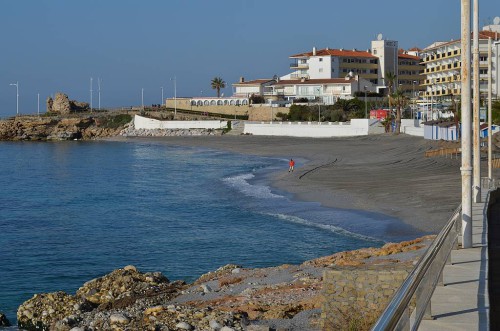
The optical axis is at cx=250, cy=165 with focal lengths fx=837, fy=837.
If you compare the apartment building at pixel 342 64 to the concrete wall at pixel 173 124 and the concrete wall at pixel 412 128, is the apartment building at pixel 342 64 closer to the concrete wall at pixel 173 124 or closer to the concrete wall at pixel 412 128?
the concrete wall at pixel 173 124

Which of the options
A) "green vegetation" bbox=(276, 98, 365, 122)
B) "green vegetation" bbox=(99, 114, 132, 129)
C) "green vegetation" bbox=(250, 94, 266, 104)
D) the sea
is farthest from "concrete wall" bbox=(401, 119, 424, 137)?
"green vegetation" bbox=(99, 114, 132, 129)

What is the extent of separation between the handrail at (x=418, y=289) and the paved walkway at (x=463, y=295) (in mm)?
244

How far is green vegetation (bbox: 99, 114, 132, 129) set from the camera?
15525cm

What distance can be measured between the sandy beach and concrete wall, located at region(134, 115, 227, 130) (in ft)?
122

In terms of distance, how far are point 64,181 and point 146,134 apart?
7365 centimetres

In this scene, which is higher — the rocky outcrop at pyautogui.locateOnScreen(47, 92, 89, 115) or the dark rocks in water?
the rocky outcrop at pyautogui.locateOnScreen(47, 92, 89, 115)

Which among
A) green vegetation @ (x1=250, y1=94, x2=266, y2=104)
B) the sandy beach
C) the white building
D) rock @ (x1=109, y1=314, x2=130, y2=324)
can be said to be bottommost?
rock @ (x1=109, y1=314, x2=130, y2=324)

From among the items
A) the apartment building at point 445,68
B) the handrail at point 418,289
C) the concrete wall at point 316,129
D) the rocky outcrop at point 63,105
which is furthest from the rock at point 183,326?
the rocky outcrop at point 63,105

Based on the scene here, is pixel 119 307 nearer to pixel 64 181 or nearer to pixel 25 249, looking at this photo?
pixel 25 249

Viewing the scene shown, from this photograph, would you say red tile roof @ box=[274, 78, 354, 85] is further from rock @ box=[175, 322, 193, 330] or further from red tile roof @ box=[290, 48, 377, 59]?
rock @ box=[175, 322, 193, 330]

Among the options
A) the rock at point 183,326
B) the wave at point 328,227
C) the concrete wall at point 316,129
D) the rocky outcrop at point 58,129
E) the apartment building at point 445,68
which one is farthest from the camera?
the rocky outcrop at point 58,129

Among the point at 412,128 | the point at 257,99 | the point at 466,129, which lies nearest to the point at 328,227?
the point at 466,129

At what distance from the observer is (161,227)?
38906 mm

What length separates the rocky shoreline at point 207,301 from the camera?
15.2 m
